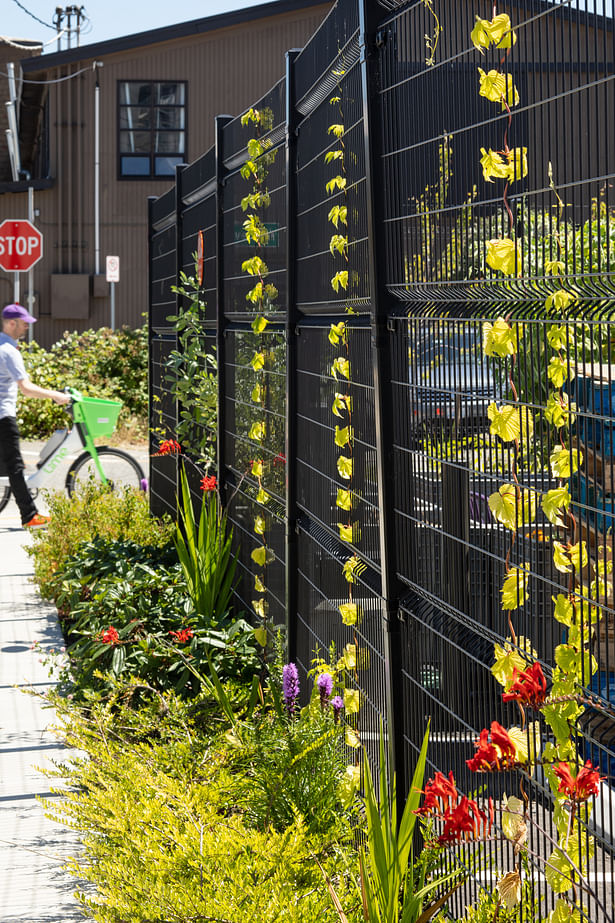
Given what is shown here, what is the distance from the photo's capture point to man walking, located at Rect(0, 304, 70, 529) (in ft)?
33.8

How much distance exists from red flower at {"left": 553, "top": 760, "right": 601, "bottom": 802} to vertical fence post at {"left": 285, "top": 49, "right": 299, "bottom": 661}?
260 cm

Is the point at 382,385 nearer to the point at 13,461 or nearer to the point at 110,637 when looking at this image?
the point at 110,637

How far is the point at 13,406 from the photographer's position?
10.5 metres

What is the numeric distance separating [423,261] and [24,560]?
23.8ft

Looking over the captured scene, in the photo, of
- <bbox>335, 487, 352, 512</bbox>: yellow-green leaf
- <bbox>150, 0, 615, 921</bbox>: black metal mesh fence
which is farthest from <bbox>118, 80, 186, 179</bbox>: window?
<bbox>335, 487, 352, 512</bbox>: yellow-green leaf

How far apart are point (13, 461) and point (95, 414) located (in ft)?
3.37

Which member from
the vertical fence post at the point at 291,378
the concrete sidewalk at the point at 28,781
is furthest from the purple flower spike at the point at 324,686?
the concrete sidewalk at the point at 28,781

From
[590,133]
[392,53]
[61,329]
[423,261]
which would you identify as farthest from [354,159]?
[61,329]

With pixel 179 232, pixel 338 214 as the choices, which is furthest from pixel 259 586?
pixel 179 232

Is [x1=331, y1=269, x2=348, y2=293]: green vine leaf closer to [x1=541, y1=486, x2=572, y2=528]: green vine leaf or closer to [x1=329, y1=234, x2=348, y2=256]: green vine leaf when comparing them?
[x1=329, y1=234, x2=348, y2=256]: green vine leaf

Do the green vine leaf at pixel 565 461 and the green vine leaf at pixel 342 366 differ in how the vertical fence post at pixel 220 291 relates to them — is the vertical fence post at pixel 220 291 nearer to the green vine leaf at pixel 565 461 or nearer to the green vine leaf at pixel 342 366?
the green vine leaf at pixel 342 366

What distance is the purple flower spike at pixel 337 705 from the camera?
3740 millimetres

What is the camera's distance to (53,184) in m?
27.9

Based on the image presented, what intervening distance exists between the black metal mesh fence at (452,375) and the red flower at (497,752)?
108 mm
